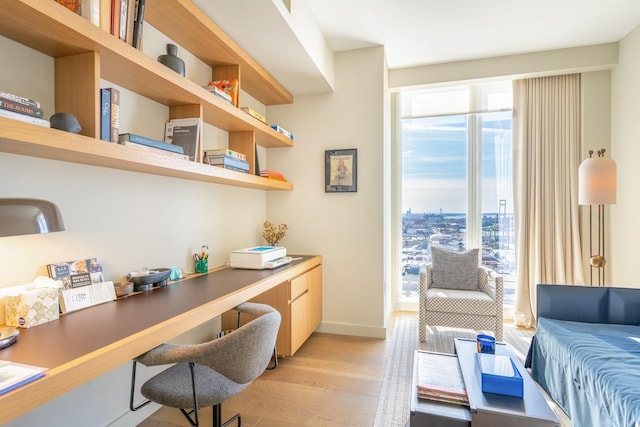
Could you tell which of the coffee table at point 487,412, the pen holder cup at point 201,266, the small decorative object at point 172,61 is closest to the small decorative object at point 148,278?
the pen holder cup at point 201,266

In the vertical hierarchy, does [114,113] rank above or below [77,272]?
above

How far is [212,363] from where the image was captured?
45.8 inches

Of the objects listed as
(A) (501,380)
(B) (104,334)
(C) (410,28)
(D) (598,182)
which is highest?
(C) (410,28)

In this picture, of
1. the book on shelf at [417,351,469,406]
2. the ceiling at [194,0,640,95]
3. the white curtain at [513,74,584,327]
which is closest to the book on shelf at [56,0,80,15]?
the ceiling at [194,0,640,95]

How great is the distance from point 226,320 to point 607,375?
238 cm

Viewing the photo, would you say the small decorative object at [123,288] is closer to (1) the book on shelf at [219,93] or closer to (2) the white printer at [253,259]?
(2) the white printer at [253,259]

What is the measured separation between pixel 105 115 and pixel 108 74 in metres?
0.33

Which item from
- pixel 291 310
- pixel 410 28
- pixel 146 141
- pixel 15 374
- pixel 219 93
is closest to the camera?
pixel 15 374

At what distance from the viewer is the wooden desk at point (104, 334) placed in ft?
2.73

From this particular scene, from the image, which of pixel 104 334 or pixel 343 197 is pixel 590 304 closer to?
pixel 343 197

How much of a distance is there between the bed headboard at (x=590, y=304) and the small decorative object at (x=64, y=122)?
292 centimetres

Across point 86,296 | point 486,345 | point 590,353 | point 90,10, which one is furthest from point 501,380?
point 90,10

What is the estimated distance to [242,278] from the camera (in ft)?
6.76

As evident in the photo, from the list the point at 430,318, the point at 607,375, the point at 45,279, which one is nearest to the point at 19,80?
the point at 45,279
